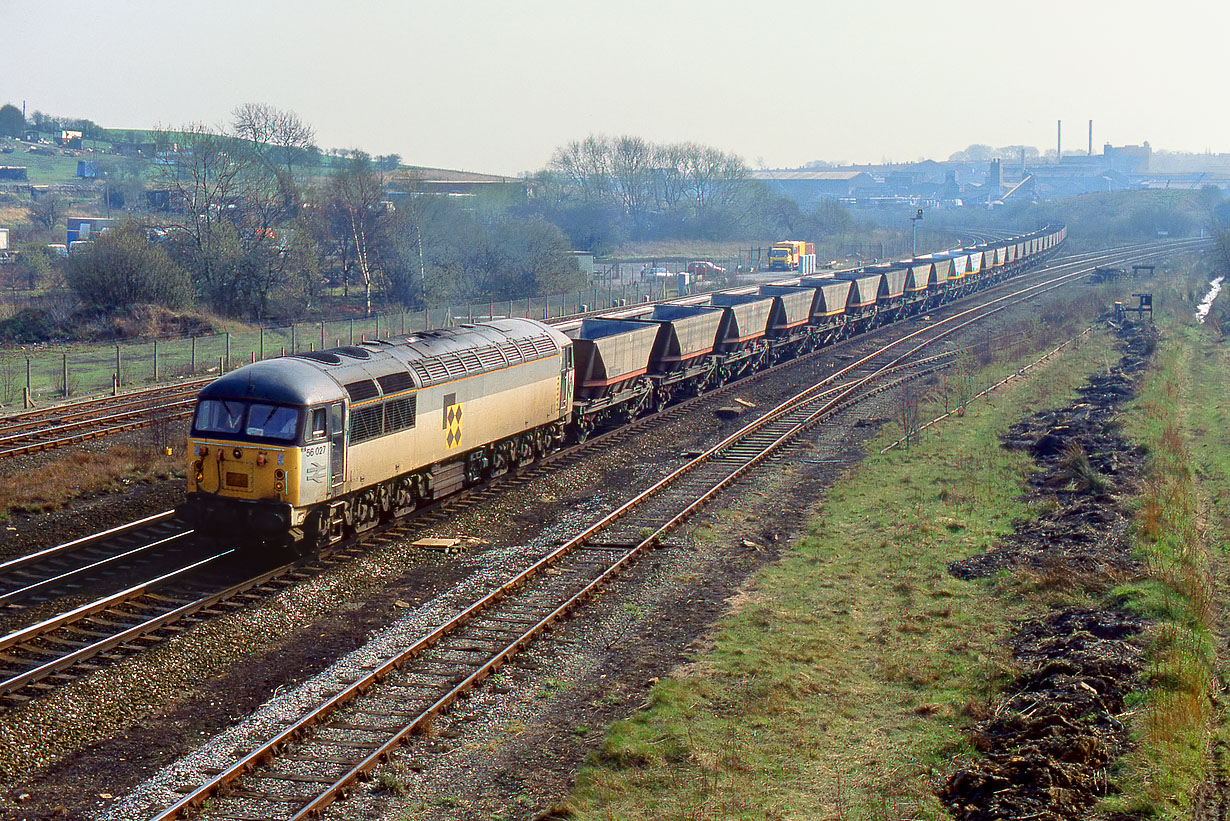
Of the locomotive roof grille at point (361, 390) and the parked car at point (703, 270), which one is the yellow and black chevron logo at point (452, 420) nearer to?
the locomotive roof grille at point (361, 390)

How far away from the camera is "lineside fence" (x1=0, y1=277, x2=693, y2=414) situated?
1448 inches

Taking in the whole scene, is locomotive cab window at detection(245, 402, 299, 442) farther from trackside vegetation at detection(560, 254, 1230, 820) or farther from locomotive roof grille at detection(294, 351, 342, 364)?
trackside vegetation at detection(560, 254, 1230, 820)

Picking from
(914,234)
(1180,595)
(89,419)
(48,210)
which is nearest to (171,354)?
(89,419)

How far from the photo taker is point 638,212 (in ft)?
412

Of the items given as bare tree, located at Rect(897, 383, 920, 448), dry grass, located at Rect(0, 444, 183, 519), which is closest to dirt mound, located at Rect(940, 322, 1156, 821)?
bare tree, located at Rect(897, 383, 920, 448)

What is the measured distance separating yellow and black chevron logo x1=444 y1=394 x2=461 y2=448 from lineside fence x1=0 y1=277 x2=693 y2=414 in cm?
1461

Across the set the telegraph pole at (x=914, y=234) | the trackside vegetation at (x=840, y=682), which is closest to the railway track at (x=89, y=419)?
the trackside vegetation at (x=840, y=682)

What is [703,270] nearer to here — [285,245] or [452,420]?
[285,245]

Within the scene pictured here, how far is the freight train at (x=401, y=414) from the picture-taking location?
18.0 meters

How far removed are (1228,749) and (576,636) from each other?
808cm

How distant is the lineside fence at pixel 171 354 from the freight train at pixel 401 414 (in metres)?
8.70

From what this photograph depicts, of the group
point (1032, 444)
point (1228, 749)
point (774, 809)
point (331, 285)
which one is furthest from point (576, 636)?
point (331, 285)

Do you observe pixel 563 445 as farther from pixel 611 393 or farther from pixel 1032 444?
pixel 1032 444

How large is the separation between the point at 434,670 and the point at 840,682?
17.0 feet
